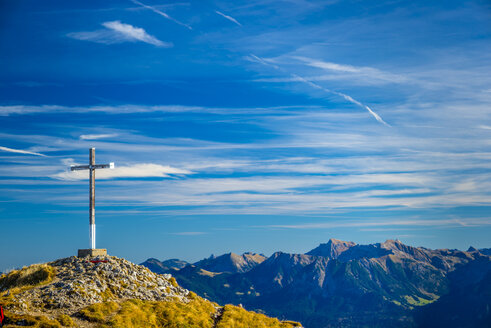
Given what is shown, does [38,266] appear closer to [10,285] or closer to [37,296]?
[10,285]

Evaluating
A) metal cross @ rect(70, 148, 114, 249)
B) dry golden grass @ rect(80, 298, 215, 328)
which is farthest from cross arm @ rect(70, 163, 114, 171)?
dry golden grass @ rect(80, 298, 215, 328)

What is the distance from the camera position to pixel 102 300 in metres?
50.2

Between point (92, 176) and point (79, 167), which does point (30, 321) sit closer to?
point (92, 176)

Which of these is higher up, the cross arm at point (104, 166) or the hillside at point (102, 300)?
the cross arm at point (104, 166)

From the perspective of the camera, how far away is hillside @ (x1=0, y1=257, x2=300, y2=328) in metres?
45.4

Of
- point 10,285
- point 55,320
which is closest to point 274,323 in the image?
point 55,320

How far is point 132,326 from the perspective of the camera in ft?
151

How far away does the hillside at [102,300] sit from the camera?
149ft

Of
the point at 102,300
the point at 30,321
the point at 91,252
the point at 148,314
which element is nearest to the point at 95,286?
the point at 102,300

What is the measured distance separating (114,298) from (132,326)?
6.85 m

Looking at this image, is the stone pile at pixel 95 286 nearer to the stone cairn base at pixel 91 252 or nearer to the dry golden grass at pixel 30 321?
the stone cairn base at pixel 91 252

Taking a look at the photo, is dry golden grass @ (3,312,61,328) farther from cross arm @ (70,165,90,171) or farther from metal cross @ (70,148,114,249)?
cross arm @ (70,165,90,171)

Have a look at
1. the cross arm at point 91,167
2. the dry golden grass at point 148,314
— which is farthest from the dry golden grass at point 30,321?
the cross arm at point 91,167

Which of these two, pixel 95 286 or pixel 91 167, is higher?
pixel 91 167
